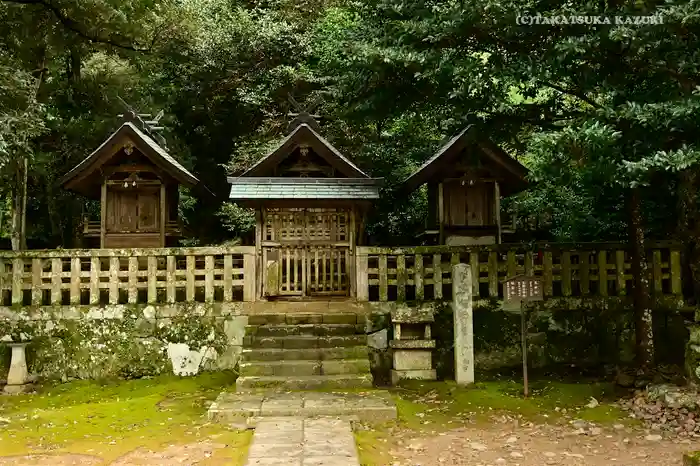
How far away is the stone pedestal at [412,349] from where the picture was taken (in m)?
10.1

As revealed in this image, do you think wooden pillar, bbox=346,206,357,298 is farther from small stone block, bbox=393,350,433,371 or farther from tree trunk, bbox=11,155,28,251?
tree trunk, bbox=11,155,28,251

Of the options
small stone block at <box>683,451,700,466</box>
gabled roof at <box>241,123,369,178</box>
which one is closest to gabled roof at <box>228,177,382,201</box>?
gabled roof at <box>241,123,369,178</box>

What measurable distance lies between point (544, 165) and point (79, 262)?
881 cm

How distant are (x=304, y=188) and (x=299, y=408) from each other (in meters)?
4.99

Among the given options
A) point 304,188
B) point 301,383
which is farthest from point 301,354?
point 304,188

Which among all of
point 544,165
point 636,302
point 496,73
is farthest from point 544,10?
point 636,302

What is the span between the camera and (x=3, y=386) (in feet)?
33.4

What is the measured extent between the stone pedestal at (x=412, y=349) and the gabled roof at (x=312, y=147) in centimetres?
337

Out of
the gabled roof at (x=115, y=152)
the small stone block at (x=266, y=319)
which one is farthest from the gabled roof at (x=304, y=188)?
the small stone block at (x=266, y=319)

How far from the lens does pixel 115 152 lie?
12.7 meters

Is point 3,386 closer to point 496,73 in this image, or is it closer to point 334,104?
point 496,73

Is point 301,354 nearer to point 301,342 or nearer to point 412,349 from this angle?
point 301,342

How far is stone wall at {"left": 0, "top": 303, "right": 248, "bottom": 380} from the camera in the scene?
10.6 m

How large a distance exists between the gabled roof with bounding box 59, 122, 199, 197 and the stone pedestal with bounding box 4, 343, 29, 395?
4.28 meters
